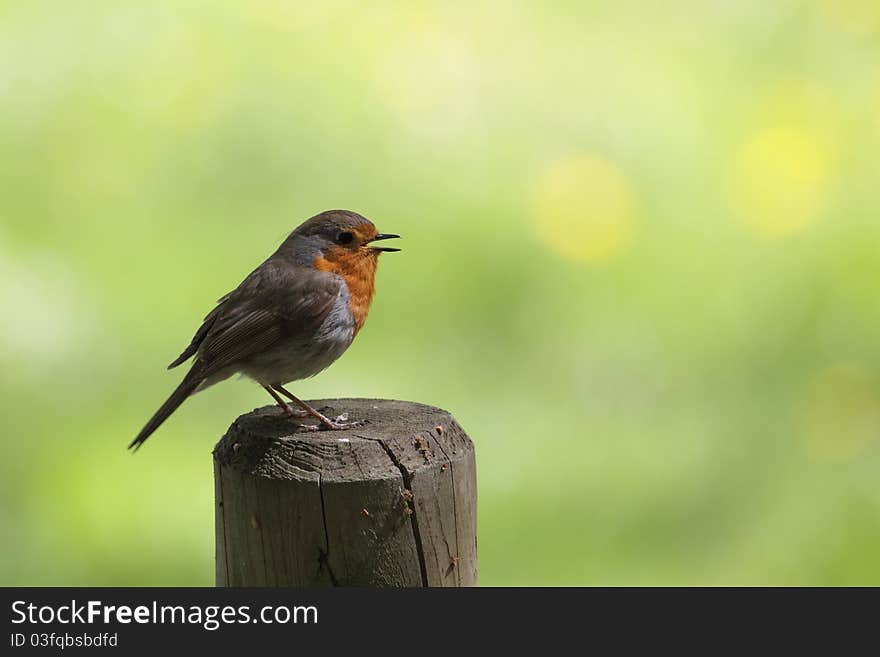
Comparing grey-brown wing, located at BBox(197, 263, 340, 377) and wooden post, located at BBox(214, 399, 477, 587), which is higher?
grey-brown wing, located at BBox(197, 263, 340, 377)

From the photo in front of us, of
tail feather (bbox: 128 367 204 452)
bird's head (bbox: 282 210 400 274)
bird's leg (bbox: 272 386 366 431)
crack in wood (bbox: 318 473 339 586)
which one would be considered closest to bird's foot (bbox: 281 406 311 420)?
bird's leg (bbox: 272 386 366 431)

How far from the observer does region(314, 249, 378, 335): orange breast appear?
4.25m

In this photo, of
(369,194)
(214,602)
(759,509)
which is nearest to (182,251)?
(369,194)

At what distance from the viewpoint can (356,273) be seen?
430cm

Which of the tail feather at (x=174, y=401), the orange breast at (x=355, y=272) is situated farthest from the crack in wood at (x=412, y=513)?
the orange breast at (x=355, y=272)

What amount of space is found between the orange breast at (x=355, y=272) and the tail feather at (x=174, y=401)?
58 cm

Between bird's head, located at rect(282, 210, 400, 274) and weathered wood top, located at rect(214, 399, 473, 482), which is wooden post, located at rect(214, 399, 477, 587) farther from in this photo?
bird's head, located at rect(282, 210, 400, 274)

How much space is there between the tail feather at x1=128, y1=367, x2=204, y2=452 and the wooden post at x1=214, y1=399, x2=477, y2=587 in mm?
637

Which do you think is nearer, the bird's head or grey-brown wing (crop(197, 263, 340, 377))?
grey-brown wing (crop(197, 263, 340, 377))

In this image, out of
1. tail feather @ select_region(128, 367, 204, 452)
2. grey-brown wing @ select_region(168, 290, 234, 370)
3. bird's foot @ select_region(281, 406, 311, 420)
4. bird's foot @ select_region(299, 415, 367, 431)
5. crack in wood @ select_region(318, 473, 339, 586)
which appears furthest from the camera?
grey-brown wing @ select_region(168, 290, 234, 370)

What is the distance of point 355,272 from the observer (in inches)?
169

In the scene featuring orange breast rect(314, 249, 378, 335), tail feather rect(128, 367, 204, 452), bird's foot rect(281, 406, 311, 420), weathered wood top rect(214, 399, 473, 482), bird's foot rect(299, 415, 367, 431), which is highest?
orange breast rect(314, 249, 378, 335)

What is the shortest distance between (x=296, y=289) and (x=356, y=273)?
28cm

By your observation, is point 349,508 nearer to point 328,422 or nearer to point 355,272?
point 328,422
